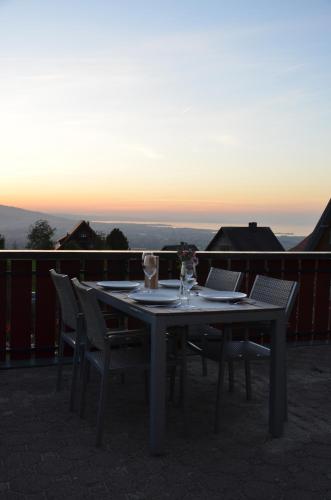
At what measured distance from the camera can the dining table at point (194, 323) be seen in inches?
114

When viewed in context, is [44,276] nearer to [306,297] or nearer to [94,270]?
[94,270]

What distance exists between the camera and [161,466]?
278cm

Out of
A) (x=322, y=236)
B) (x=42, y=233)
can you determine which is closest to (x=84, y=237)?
(x=42, y=233)

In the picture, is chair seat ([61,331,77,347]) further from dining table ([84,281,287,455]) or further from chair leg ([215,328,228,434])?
chair leg ([215,328,228,434])

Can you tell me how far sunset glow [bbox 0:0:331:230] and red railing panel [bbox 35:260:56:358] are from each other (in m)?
3.17

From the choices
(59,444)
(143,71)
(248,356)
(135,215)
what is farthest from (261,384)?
(135,215)

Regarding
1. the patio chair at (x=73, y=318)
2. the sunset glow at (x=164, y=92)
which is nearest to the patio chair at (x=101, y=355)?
the patio chair at (x=73, y=318)

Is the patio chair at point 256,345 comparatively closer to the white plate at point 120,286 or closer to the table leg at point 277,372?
the table leg at point 277,372

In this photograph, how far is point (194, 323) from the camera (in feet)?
9.74

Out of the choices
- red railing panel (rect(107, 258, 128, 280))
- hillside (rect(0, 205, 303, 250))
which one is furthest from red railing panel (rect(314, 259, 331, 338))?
red railing panel (rect(107, 258, 128, 280))

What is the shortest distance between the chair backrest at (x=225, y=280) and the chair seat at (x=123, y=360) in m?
1.02

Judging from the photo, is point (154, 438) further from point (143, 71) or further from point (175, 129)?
point (175, 129)

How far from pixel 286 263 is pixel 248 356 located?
2524 millimetres

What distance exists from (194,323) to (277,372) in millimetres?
615
